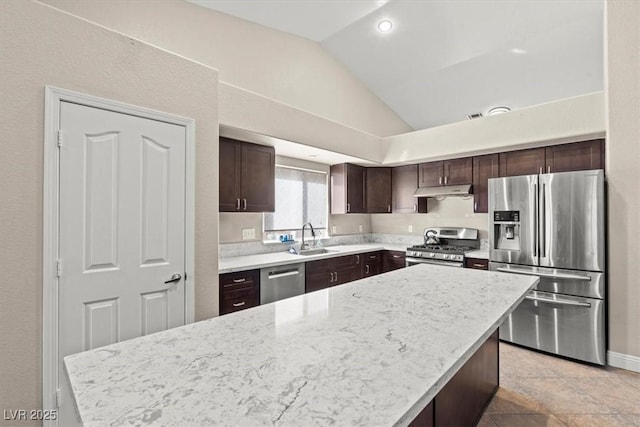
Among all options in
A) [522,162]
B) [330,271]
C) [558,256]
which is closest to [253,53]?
[330,271]

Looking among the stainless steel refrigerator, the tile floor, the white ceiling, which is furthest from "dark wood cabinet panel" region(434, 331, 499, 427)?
the white ceiling

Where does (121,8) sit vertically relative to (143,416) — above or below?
above

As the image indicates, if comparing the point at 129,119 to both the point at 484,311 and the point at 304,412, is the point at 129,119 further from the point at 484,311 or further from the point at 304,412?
the point at 484,311

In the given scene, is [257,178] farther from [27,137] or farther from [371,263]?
[371,263]

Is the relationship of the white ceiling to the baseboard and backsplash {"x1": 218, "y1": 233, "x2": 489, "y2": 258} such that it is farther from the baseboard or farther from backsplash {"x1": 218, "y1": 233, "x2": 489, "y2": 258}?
the baseboard

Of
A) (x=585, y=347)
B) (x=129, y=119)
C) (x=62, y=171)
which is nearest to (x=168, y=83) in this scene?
(x=129, y=119)

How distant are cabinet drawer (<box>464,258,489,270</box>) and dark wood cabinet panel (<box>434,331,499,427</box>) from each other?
1523mm

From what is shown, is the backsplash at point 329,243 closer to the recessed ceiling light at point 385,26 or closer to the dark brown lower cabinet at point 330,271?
the dark brown lower cabinet at point 330,271

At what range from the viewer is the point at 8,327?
1.58 meters

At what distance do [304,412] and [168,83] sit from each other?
7.60 ft

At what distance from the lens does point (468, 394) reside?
1776 mm

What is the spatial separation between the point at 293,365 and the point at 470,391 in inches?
59.8

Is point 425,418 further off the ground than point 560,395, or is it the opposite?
point 425,418

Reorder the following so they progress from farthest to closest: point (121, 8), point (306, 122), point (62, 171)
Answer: point (306, 122) < point (121, 8) < point (62, 171)
